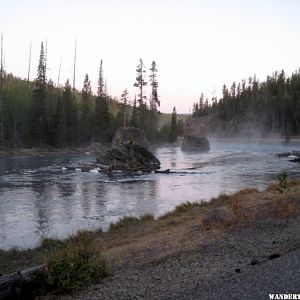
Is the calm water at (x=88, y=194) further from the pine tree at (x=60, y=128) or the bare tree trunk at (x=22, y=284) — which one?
the pine tree at (x=60, y=128)

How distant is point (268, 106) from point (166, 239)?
15091 cm

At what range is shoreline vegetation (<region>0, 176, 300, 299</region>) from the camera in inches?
406

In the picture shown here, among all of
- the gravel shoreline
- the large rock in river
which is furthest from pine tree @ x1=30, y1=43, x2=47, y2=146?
the gravel shoreline

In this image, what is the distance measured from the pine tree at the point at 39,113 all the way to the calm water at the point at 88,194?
31675mm

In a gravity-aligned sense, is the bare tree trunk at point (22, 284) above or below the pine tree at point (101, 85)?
below

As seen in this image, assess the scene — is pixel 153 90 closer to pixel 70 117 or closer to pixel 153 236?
pixel 70 117

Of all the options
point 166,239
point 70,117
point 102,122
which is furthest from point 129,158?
point 102,122

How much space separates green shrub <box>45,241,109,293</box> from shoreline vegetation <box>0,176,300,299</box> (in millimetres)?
40

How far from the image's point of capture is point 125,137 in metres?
69.8

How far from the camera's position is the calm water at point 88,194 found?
19172 mm

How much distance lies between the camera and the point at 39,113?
261 feet

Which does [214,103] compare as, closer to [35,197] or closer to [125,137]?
[125,137]

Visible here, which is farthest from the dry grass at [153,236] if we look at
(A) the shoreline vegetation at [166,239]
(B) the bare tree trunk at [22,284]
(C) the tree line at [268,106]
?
(C) the tree line at [268,106]

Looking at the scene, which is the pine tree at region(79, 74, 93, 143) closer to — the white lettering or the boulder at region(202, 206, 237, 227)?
the boulder at region(202, 206, 237, 227)
